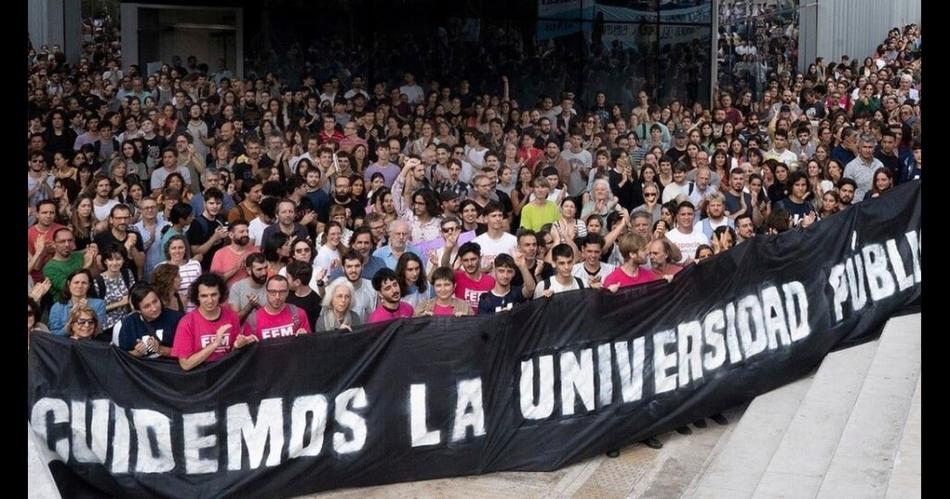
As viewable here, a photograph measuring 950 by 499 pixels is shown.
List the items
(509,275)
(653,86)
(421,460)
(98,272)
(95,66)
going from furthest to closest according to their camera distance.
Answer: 1. (653,86)
2. (95,66)
3. (98,272)
4. (509,275)
5. (421,460)

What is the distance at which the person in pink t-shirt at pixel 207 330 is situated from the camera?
839 cm

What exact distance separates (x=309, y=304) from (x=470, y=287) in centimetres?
135

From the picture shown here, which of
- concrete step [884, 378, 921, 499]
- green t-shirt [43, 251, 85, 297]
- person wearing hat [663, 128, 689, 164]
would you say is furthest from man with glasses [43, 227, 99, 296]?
person wearing hat [663, 128, 689, 164]

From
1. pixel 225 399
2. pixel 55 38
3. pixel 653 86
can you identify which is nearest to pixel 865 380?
pixel 225 399

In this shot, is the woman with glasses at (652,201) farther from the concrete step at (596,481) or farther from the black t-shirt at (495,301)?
the concrete step at (596,481)

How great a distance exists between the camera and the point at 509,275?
9805 millimetres

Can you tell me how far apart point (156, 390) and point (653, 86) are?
18.6 metres

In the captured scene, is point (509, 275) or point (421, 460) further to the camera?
point (509, 275)

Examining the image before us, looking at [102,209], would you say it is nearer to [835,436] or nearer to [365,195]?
[365,195]

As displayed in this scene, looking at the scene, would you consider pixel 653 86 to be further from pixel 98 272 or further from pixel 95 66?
pixel 98 272

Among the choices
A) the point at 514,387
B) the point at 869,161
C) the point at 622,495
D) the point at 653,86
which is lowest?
the point at 622,495

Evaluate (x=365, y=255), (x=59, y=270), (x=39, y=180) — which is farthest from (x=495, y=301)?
(x=39, y=180)

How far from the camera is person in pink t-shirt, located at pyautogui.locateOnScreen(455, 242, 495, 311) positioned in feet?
33.8

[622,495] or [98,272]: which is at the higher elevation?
[98,272]
